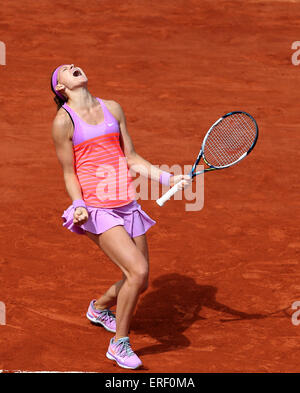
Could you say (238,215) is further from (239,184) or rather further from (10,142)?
(10,142)

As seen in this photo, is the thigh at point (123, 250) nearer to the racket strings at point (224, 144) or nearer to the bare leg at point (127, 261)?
the bare leg at point (127, 261)

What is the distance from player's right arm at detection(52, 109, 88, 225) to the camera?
20.3ft

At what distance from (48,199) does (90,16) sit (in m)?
6.29

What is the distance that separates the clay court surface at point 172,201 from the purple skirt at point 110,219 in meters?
1.09

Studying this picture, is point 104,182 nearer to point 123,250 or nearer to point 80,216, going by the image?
point 80,216

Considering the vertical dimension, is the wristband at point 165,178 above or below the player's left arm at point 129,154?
below

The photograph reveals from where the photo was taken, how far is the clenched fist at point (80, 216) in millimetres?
5984

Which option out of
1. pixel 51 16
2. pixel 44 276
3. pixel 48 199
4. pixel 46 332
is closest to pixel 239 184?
pixel 48 199

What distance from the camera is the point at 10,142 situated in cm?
1113

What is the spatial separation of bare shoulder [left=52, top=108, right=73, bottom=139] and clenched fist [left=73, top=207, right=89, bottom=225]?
62 centimetres

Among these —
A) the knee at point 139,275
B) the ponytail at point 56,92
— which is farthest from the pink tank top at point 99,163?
the knee at point 139,275

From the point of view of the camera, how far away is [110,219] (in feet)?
20.5

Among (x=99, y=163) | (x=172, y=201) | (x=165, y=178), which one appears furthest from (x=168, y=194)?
(x=172, y=201)

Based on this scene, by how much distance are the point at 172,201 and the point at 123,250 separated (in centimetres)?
355
